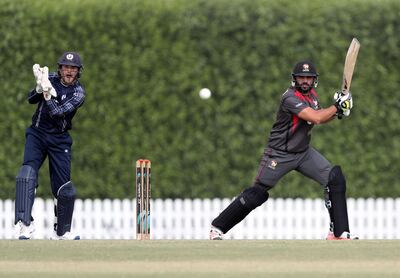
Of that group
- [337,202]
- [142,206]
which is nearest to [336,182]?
[337,202]

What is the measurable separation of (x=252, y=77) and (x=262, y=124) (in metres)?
0.61

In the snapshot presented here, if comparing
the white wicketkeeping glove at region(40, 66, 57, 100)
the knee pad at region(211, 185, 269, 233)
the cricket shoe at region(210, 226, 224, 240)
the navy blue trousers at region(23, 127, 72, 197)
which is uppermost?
the white wicketkeeping glove at region(40, 66, 57, 100)

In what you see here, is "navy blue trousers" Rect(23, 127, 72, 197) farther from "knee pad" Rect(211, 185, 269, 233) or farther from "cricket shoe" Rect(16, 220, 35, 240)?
"knee pad" Rect(211, 185, 269, 233)

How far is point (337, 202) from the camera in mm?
12531

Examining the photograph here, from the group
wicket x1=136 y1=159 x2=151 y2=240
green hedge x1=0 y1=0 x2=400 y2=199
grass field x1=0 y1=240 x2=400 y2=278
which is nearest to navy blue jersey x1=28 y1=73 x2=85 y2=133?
wicket x1=136 y1=159 x2=151 y2=240

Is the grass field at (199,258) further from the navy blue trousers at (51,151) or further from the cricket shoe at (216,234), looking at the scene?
the navy blue trousers at (51,151)

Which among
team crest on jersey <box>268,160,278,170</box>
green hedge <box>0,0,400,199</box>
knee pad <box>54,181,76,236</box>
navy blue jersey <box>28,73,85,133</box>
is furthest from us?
green hedge <box>0,0,400,199</box>

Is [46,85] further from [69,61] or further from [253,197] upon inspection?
[253,197]

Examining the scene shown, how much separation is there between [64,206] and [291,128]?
227 centimetres

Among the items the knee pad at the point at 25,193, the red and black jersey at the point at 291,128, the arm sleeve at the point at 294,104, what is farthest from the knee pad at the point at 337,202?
the knee pad at the point at 25,193

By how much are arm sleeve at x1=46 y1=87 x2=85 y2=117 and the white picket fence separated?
5.32 metres

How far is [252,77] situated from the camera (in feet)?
59.8

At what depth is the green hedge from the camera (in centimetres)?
1811

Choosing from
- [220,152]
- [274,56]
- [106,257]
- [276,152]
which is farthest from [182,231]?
[106,257]
